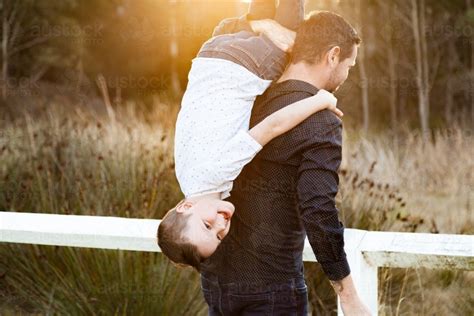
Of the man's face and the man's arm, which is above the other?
the man's face

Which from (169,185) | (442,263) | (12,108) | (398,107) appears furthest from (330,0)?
(442,263)

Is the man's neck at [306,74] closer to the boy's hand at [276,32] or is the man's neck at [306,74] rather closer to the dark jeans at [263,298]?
the boy's hand at [276,32]

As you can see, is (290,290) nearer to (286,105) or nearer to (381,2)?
(286,105)

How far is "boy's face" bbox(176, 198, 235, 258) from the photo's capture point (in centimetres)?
217

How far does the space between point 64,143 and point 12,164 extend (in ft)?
1.28

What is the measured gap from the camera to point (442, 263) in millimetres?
2742

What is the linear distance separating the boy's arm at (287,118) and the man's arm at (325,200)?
0.03m

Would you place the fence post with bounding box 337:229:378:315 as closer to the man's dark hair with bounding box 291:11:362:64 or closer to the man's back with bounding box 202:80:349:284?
the man's back with bounding box 202:80:349:284

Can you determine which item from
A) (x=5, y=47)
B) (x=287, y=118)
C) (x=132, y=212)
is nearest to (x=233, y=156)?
(x=287, y=118)

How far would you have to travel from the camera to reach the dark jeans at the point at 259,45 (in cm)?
225

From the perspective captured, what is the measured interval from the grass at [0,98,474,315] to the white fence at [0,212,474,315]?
0.54 m

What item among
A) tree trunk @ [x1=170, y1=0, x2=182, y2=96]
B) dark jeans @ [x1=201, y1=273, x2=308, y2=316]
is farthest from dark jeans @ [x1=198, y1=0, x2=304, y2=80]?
tree trunk @ [x1=170, y1=0, x2=182, y2=96]

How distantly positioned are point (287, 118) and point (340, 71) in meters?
0.21

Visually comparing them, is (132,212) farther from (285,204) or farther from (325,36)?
(325,36)
